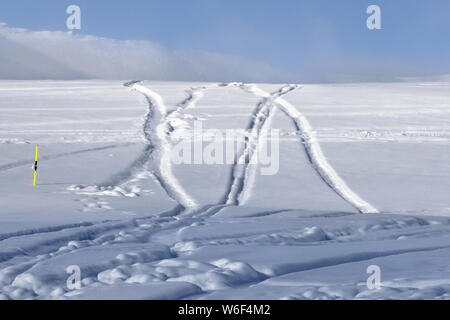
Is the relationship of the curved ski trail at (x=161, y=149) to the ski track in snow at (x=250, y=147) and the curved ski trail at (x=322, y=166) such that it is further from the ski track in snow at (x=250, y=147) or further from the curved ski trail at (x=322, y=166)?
the curved ski trail at (x=322, y=166)

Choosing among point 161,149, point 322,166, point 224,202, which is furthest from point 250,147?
point 224,202

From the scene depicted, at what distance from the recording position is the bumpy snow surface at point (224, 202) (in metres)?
5.85

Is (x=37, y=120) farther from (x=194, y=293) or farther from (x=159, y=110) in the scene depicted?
(x=194, y=293)

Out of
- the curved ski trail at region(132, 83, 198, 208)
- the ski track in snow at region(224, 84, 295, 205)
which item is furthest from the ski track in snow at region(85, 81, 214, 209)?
the ski track in snow at region(224, 84, 295, 205)

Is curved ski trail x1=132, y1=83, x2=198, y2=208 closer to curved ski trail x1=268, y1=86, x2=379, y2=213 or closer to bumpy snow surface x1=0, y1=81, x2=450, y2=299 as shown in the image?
bumpy snow surface x1=0, y1=81, x2=450, y2=299

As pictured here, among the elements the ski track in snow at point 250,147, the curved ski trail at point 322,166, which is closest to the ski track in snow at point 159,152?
the ski track in snow at point 250,147

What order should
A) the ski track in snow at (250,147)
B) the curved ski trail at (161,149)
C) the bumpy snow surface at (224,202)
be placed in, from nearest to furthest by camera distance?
the bumpy snow surface at (224,202), the curved ski trail at (161,149), the ski track in snow at (250,147)

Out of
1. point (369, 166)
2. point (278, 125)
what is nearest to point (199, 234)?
point (369, 166)

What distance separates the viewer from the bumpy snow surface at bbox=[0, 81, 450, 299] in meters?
5.85

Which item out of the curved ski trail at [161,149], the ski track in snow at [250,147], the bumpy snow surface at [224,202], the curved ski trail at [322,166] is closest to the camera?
the bumpy snow surface at [224,202]

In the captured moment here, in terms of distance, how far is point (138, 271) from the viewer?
6082 millimetres

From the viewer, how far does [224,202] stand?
1156 cm

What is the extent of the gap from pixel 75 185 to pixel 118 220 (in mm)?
3436

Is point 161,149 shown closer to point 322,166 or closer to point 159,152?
point 159,152
